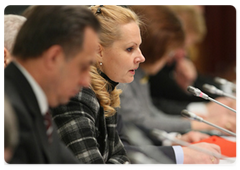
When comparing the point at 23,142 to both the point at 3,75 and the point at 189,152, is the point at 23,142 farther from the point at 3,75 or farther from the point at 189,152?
the point at 189,152

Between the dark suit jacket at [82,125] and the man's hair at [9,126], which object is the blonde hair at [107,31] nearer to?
the dark suit jacket at [82,125]

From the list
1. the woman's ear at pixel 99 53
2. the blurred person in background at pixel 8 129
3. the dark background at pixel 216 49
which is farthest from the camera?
the dark background at pixel 216 49

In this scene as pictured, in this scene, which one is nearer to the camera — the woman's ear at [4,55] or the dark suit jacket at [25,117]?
the dark suit jacket at [25,117]

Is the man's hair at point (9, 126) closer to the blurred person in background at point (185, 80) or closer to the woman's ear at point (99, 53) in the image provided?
the woman's ear at point (99, 53)

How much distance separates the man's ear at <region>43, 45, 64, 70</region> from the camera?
30.5 inches

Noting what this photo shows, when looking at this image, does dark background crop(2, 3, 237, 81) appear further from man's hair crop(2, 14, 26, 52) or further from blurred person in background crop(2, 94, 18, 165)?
blurred person in background crop(2, 94, 18, 165)

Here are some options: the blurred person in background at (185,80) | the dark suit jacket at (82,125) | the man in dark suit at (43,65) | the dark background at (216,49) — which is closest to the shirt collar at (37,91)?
the man in dark suit at (43,65)

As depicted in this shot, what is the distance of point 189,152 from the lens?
1.18m

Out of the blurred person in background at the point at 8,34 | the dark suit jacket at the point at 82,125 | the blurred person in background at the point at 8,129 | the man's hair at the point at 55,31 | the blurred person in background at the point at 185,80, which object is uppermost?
the man's hair at the point at 55,31

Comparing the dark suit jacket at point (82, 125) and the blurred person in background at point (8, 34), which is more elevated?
the blurred person in background at point (8, 34)

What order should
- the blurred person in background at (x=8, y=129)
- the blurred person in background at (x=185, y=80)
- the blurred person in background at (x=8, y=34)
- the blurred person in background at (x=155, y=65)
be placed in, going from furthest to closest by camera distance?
the blurred person in background at (x=185, y=80), the blurred person in background at (x=155, y=65), the blurred person in background at (x=8, y=34), the blurred person in background at (x=8, y=129)

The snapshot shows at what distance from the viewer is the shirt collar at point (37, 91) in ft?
2.57

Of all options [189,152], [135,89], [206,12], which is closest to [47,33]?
[189,152]

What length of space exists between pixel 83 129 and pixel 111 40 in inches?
11.6
